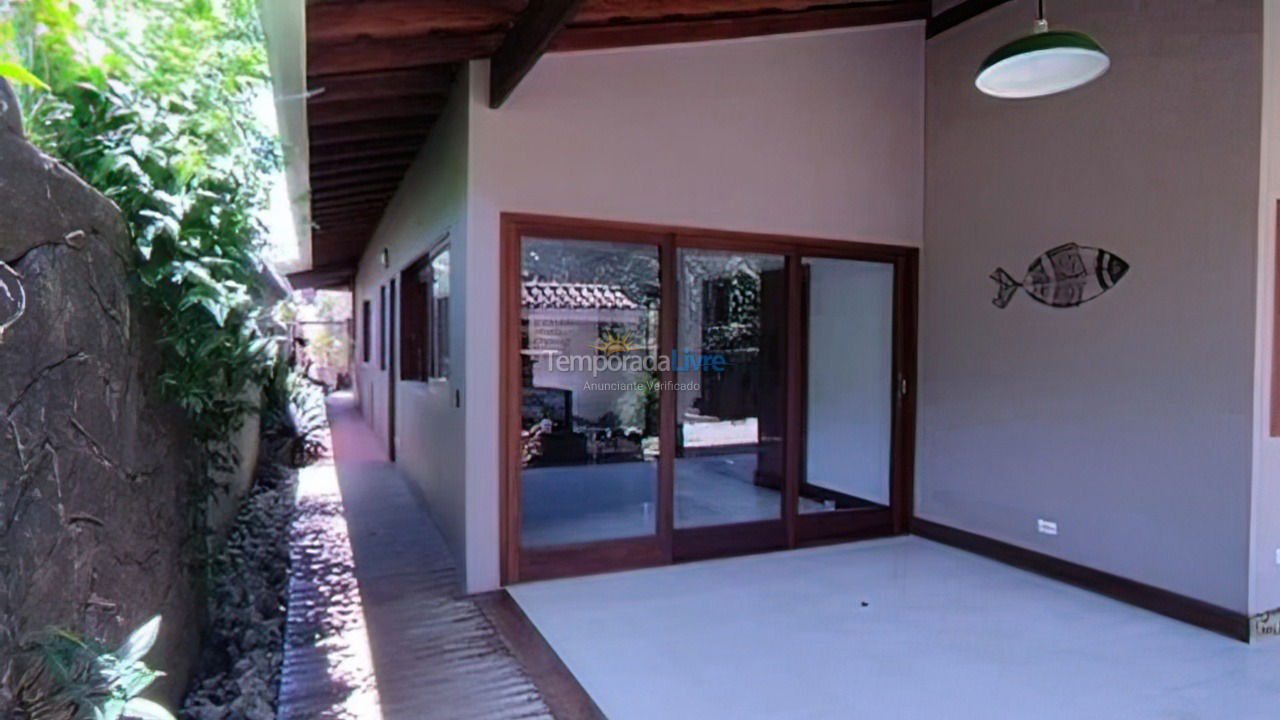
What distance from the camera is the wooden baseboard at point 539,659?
273cm

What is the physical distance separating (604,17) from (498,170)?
1057 millimetres

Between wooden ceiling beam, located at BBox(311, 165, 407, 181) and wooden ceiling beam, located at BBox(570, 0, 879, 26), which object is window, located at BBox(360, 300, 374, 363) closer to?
wooden ceiling beam, located at BBox(311, 165, 407, 181)

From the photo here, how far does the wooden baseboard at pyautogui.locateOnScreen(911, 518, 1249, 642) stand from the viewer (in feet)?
11.5

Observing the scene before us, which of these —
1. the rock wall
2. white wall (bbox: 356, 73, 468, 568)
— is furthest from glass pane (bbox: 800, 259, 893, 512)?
the rock wall

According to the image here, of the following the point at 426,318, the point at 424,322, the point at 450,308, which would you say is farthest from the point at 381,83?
the point at 424,322

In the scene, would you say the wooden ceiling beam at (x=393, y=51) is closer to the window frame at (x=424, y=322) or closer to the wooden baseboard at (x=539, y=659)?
the window frame at (x=424, y=322)

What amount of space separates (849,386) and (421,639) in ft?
11.9

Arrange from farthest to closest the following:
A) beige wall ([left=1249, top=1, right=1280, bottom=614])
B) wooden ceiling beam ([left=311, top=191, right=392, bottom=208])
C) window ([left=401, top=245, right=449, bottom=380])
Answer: wooden ceiling beam ([left=311, top=191, right=392, bottom=208])
window ([left=401, top=245, right=449, bottom=380])
beige wall ([left=1249, top=1, right=1280, bottom=614])

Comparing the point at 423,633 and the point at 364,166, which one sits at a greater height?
the point at 364,166

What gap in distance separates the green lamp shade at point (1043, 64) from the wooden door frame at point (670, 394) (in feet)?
6.18

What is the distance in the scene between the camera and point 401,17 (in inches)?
129

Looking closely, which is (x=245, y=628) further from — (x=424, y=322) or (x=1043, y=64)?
(x=1043, y=64)

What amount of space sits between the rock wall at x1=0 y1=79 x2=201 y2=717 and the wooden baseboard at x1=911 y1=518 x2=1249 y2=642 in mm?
4606

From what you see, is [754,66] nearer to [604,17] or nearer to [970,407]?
[604,17]
